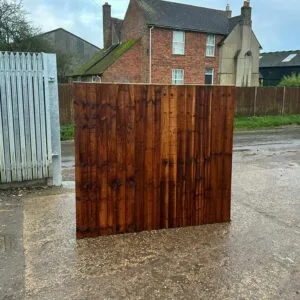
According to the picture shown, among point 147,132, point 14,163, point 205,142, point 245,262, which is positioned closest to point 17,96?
point 14,163

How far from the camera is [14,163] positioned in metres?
5.97

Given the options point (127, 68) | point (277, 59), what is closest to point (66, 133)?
point (127, 68)

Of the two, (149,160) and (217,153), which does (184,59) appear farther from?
(149,160)

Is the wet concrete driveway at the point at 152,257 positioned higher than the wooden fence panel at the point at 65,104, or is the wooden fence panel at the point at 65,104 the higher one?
the wooden fence panel at the point at 65,104

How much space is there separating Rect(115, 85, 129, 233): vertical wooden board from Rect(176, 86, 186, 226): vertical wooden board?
2.23 ft

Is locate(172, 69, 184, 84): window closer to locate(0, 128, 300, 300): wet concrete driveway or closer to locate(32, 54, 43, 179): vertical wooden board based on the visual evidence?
locate(32, 54, 43, 179): vertical wooden board

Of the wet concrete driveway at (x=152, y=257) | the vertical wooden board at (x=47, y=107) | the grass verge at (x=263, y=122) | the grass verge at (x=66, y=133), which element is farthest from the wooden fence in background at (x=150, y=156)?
the grass verge at (x=263, y=122)

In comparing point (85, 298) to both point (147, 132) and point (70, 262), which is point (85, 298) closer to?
point (70, 262)

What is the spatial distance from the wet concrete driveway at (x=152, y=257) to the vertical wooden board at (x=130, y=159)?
252 millimetres

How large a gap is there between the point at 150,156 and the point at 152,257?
1.22m

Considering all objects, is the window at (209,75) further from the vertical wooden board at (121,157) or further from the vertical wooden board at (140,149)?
the vertical wooden board at (121,157)

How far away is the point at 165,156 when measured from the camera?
4438mm

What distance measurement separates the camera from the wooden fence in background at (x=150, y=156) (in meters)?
4.12

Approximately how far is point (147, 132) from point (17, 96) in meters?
2.63
